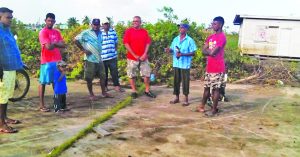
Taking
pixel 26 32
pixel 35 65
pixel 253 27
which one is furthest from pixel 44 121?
pixel 253 27

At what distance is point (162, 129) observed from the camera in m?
5.93

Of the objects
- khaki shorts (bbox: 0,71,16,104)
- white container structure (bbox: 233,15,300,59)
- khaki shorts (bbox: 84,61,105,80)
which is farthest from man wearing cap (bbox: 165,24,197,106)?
white container structure (bbox: 233,15,300,59)

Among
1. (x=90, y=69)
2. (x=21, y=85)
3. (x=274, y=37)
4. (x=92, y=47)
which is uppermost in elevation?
(x=274, y=37)

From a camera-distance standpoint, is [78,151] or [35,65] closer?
[78,151]

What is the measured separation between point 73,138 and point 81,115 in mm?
1600

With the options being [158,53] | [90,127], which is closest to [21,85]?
[90,127]

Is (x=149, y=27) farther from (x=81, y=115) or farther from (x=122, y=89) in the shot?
(x=81, y=115)

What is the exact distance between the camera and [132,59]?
870cm

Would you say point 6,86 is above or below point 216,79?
below

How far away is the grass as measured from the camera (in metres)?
4.69

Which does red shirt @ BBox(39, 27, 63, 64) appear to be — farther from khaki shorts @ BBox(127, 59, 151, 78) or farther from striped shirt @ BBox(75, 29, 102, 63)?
khaki shorts @ BBox(127, 59, 151, 78)

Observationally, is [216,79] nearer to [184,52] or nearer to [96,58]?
[184,52]

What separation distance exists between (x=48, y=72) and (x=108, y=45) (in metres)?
2.59

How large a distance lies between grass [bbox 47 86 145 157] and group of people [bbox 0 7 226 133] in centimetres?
81
